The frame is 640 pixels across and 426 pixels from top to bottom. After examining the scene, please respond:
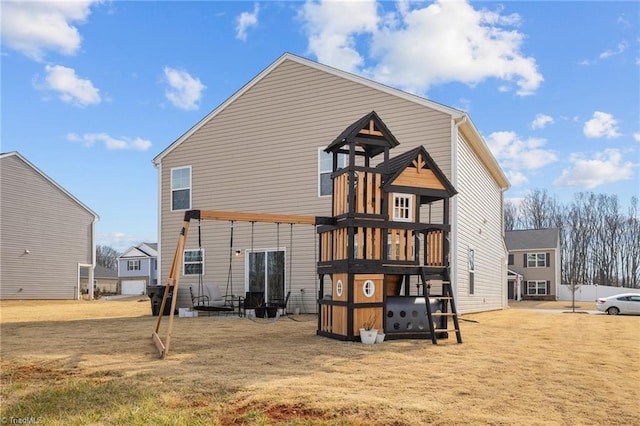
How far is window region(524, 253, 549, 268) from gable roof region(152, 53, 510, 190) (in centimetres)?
2553

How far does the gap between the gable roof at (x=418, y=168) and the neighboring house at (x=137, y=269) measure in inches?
1761

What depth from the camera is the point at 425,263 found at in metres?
10.8

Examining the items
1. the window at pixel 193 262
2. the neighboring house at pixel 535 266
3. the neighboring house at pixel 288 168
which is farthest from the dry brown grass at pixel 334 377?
the neighboring house at pixel 535 266

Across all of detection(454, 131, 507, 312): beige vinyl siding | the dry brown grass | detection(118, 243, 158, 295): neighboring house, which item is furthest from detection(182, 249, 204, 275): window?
detection(118, 243, 158, 295): neighboring house

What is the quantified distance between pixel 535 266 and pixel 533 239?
2351 millimetres

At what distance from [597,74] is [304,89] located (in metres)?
9.46

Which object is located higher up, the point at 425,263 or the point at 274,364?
the point at 425,263

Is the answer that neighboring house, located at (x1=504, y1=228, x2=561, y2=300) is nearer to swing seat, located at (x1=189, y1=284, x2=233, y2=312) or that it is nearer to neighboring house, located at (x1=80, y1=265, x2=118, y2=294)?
swing seat, located at (x1=189, y1=284, x2=233, y2=312)

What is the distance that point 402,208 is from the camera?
35.3 feet

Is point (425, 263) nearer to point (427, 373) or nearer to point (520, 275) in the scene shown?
point (427, 373)

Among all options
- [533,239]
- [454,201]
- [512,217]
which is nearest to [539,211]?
[512,217]

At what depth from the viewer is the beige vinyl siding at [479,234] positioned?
15.4 meters

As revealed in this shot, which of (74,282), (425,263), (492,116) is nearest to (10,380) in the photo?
(425,263)

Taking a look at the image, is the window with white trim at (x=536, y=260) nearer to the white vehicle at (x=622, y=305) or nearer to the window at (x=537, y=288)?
the window at (x=537, y=288)
